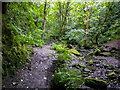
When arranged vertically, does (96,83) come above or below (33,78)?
below

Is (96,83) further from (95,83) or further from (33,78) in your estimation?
(33,78)

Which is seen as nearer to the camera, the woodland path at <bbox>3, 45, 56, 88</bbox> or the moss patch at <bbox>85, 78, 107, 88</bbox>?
the woodland path at <bbox>3, 45, 56, 88</bbox>

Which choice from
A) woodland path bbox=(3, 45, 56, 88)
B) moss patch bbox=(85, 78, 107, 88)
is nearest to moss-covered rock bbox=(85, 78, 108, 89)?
moss patch bbox=(85, 78, 107, 88)

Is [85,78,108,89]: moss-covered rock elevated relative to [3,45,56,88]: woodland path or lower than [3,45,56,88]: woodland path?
lower

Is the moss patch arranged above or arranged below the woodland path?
below

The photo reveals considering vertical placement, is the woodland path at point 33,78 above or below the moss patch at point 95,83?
above

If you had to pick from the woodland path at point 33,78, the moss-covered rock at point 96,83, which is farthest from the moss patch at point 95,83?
the woodland path at point 33,78

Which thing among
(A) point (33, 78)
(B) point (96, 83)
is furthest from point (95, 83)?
(A) point (33, 78)

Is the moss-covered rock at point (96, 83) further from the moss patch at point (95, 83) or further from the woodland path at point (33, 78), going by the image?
the woodland path at point (33, 78)

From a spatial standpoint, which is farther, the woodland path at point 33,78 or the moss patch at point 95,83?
the moss patch at point 95,83

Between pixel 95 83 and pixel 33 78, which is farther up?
pixel 33 78

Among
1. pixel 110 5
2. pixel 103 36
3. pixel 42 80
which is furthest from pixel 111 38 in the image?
pixel 42 80

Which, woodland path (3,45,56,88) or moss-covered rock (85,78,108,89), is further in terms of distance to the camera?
moss-covered rock (85,78,108,89)

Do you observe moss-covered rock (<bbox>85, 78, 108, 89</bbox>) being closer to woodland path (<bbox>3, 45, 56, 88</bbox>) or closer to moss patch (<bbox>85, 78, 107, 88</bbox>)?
moss patch (<bbox>85, 78, 107, 88</bbox>)
